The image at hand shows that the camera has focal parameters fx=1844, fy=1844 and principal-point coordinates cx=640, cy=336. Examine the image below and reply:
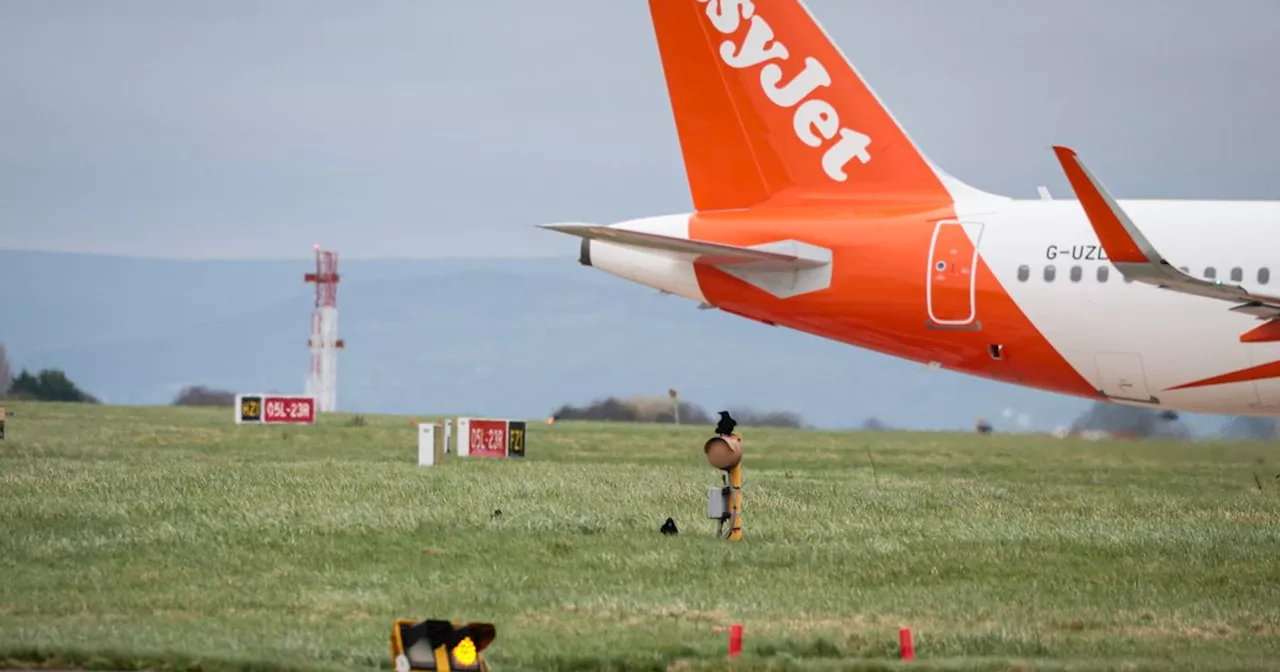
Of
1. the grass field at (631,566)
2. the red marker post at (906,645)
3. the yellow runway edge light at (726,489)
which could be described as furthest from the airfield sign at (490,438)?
the red marker post at (906,645)

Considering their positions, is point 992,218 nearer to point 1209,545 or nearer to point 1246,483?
point 1209,545

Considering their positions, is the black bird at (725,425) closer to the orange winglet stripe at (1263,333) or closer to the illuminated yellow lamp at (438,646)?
the orange winglet stripe at (1263,333)

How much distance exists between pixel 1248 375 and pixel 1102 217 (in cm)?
473

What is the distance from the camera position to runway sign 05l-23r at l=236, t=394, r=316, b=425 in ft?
215

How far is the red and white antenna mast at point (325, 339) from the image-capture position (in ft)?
479

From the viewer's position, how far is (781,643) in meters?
14.5

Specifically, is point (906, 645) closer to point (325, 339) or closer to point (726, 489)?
point (726, 489)

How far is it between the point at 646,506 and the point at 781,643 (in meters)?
11.3

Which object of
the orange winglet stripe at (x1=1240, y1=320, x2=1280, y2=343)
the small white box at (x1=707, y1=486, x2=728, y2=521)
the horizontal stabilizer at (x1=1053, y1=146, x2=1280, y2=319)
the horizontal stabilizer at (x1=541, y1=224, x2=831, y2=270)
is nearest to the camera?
the small white box at (x1=707, y1=486, x2=728, y2=521)

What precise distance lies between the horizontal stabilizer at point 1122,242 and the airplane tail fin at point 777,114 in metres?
6.02

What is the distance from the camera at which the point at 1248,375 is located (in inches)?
1003

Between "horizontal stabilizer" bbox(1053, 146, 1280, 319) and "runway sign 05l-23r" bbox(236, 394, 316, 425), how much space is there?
46.0 m

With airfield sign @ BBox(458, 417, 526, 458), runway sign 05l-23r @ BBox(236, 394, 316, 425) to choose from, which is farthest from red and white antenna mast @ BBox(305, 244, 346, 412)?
airfield sign @ BBox(458, 417, 526, 458)

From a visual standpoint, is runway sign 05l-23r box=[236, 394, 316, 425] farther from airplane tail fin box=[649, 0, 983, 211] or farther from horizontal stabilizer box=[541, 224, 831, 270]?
horizontal stabilizer box=[541, 224, 831, 270]
